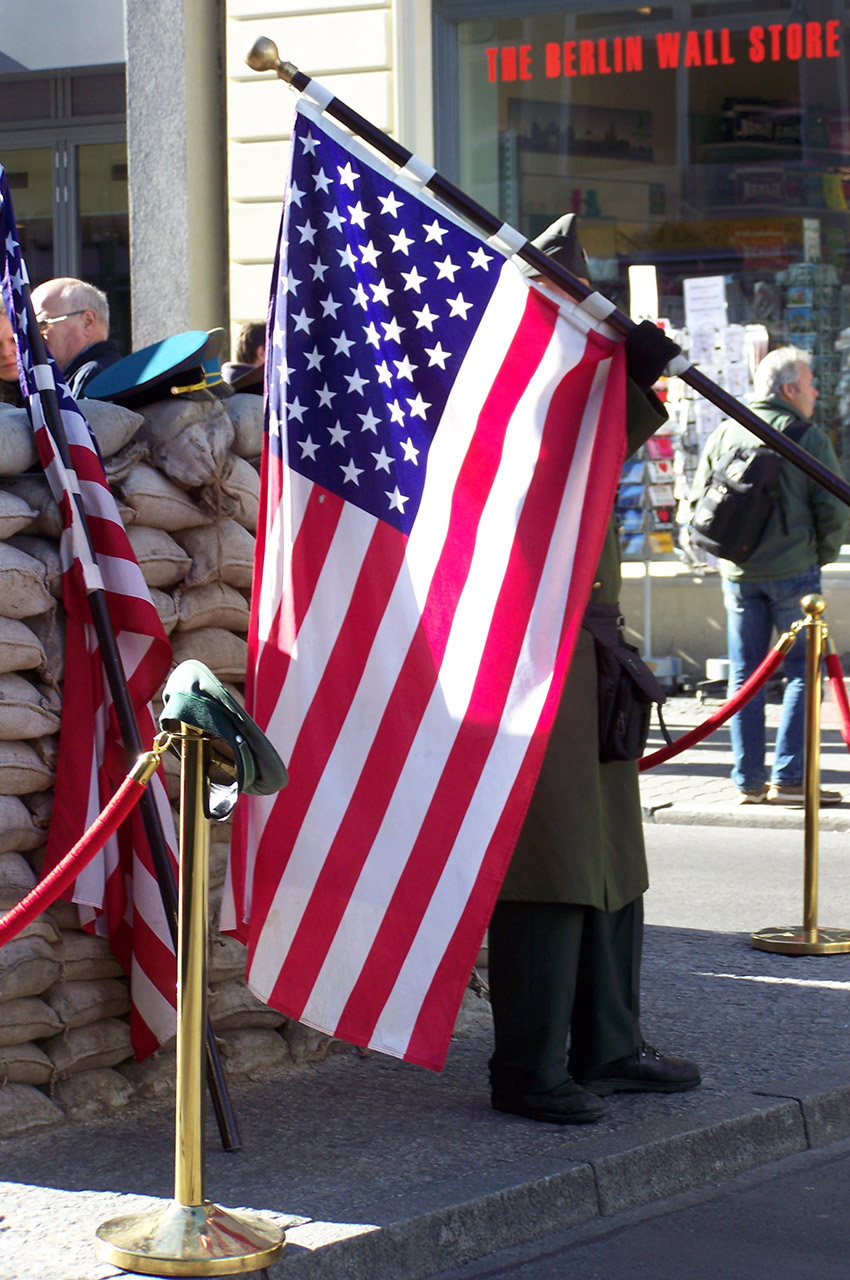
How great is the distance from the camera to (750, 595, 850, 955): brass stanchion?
6.15m

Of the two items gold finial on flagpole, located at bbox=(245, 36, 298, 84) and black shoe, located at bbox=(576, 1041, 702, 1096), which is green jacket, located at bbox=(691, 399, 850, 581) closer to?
black shoe, located at bbox=(576, 1041, 702, 1096)

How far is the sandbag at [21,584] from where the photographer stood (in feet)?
13.7

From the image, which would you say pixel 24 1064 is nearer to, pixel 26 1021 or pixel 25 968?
pixel 26 1021

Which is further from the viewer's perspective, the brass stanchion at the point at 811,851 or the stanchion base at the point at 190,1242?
the brass stanchion at the point at 811,851

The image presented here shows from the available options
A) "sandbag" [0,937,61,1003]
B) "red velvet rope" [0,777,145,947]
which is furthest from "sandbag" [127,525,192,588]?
"red velvet rope" [0,777,145,947]

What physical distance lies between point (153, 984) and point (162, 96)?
990cm

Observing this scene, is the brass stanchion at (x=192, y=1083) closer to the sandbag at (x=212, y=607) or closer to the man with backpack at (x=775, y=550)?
the sandbag at (x=212, y=607)

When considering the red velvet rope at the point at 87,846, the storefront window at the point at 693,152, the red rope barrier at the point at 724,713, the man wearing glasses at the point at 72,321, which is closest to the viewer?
the red velvet rope at the point at 87,846

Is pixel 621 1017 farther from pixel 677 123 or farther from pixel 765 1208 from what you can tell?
pixel 677 123

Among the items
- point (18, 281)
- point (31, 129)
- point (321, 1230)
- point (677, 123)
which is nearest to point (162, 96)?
point (31, 129)

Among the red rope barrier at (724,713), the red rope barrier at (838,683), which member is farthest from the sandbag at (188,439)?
the red rope barrier at (838,683)

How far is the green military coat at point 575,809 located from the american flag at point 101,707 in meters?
0.89

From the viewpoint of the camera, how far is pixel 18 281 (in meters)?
4.41

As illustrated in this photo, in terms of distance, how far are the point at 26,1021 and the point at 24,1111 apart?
0.21m
